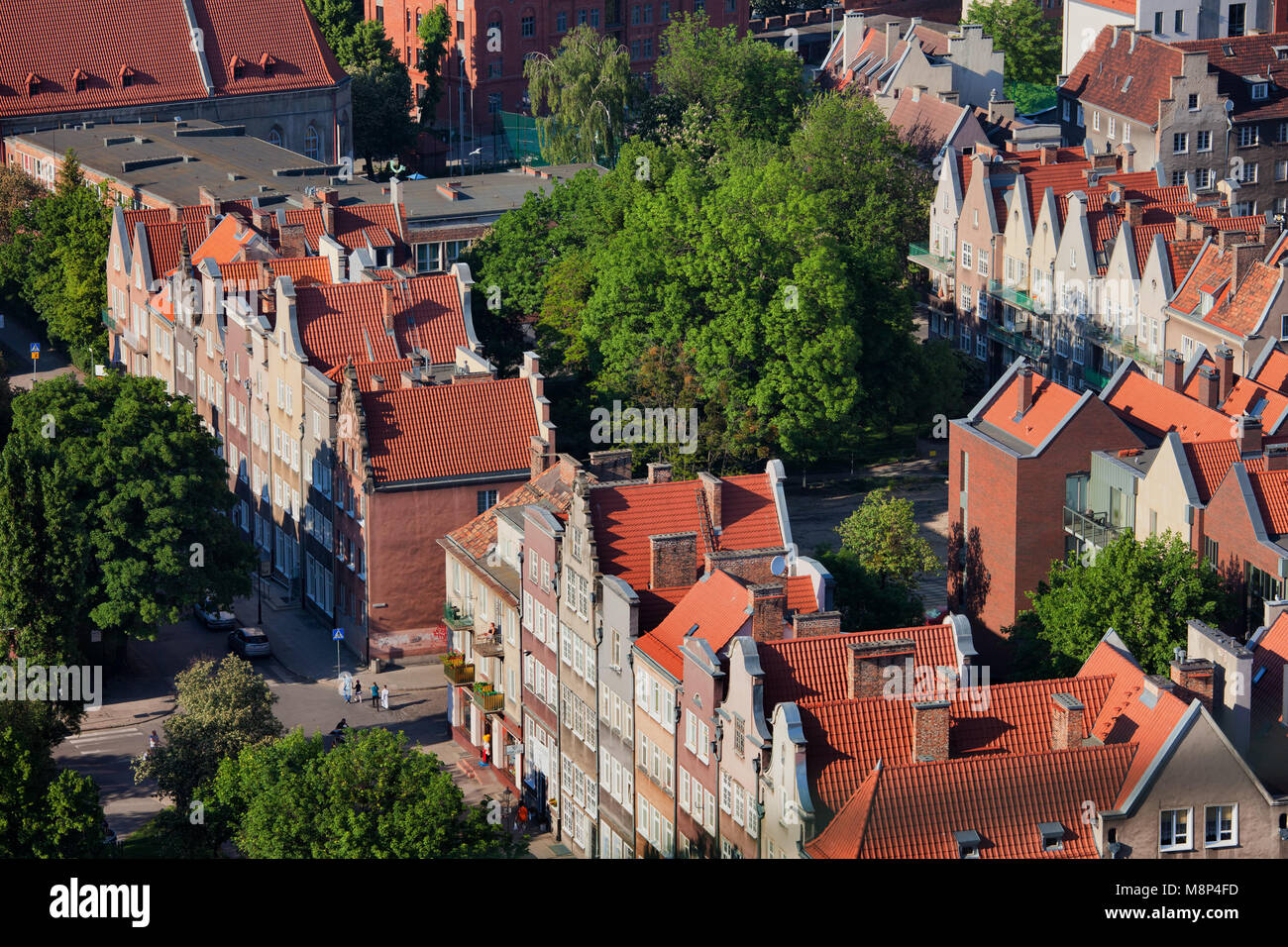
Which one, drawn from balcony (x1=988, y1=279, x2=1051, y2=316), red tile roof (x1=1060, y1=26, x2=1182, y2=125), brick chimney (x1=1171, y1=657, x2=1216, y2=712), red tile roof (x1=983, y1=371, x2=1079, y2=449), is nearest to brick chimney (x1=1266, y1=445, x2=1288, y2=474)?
red tile roof (x1=983, y1=371, x2=1079, y2=449)

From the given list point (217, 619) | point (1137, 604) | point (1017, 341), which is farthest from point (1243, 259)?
point (217, 619)

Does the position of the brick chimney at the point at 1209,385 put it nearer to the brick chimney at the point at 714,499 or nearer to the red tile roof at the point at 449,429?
the brick chimney at the point at 714,499

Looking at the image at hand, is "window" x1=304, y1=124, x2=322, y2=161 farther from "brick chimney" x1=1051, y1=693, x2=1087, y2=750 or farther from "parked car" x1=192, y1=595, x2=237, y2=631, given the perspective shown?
"brick chimney" x1=1051, y1=693, x2=1087, y2=750

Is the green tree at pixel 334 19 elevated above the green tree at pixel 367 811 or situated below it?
above

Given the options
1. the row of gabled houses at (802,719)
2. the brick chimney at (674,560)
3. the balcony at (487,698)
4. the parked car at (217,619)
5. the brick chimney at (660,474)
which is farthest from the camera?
the parked car at (217,619)

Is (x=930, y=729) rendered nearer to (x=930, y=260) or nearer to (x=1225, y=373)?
(x=1225, y=373)

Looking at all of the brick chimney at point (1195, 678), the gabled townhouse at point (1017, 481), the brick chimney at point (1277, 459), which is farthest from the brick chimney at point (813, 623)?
the brick chimney at point (1277, 459)
